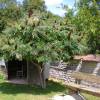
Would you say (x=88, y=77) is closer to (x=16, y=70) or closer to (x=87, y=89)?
(x=87, y=89)

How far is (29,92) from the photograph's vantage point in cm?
1514

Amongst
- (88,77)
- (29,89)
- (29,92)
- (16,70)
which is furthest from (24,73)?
(88,77)

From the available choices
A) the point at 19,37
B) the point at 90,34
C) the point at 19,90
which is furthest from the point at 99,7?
the point at 19,90

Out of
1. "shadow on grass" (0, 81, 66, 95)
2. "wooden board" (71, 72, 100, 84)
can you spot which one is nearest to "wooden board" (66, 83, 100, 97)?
"wooden board" (71, 72, 100, 84)

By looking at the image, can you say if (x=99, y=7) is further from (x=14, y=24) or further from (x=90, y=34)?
(x=14, y=24)

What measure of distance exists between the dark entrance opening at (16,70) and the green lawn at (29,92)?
335 centimetres

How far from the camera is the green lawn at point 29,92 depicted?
13852mm

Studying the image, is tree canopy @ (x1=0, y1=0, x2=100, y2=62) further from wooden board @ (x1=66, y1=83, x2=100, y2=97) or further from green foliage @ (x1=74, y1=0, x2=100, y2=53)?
wooden board @ (x1=66, y1=83, x2=100, y2=97)

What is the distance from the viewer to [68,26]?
16.0 metres

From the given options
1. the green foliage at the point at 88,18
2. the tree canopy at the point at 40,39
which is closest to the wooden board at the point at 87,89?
the tree canopy at the point at 40,39

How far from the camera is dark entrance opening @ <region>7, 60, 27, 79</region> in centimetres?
2100

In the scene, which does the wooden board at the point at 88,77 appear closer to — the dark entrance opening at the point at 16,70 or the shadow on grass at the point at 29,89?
the shadow on grass at the point at 29,89

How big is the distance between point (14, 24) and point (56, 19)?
8.13 ft

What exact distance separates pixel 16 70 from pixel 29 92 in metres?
6.76
